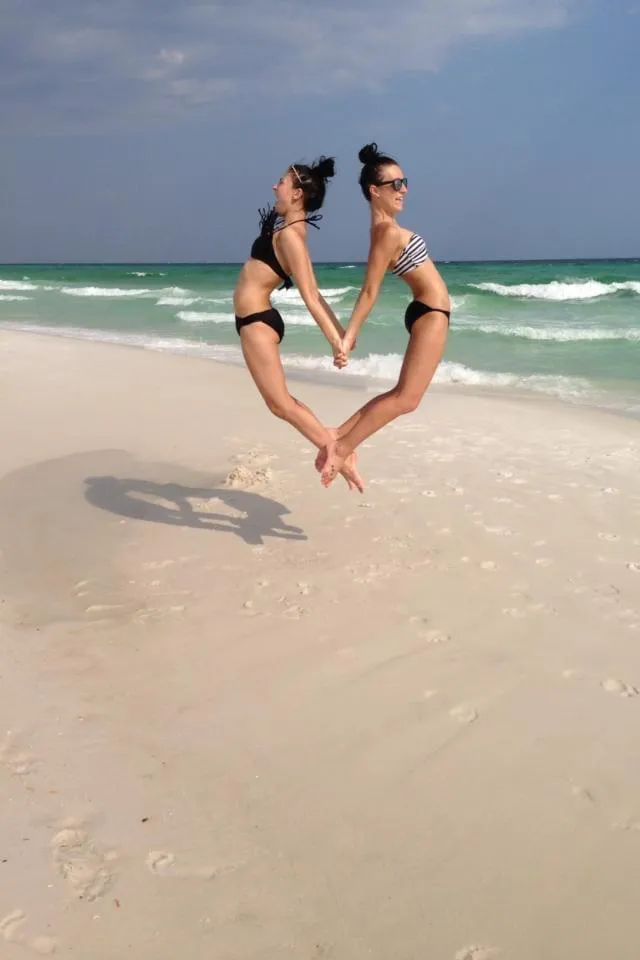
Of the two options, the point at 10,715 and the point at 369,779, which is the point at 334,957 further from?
the point at 10,715

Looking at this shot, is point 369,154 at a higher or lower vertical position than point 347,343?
higher

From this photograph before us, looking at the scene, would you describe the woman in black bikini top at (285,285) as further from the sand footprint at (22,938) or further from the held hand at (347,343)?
the sand footprint at (22,938)

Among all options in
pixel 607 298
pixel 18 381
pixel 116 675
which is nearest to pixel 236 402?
pixel 18 381

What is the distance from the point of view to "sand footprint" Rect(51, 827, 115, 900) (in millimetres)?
2568

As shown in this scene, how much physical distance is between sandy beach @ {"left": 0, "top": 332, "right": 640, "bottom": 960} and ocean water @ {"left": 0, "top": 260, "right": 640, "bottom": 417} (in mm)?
5850

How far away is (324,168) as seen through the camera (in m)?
5.02

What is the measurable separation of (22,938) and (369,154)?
4.21 meters

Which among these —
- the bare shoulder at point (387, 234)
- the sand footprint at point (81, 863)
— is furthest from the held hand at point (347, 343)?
the sand footprint at point (81, 863)

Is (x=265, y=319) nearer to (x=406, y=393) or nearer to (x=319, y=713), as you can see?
(x=406, y=393)

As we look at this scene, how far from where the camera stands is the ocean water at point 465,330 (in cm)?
1356

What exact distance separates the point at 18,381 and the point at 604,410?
6912 mm

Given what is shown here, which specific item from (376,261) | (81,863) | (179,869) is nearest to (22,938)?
(81,863)

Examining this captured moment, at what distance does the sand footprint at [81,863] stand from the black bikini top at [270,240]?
127 inches

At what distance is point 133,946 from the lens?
2387 mm
